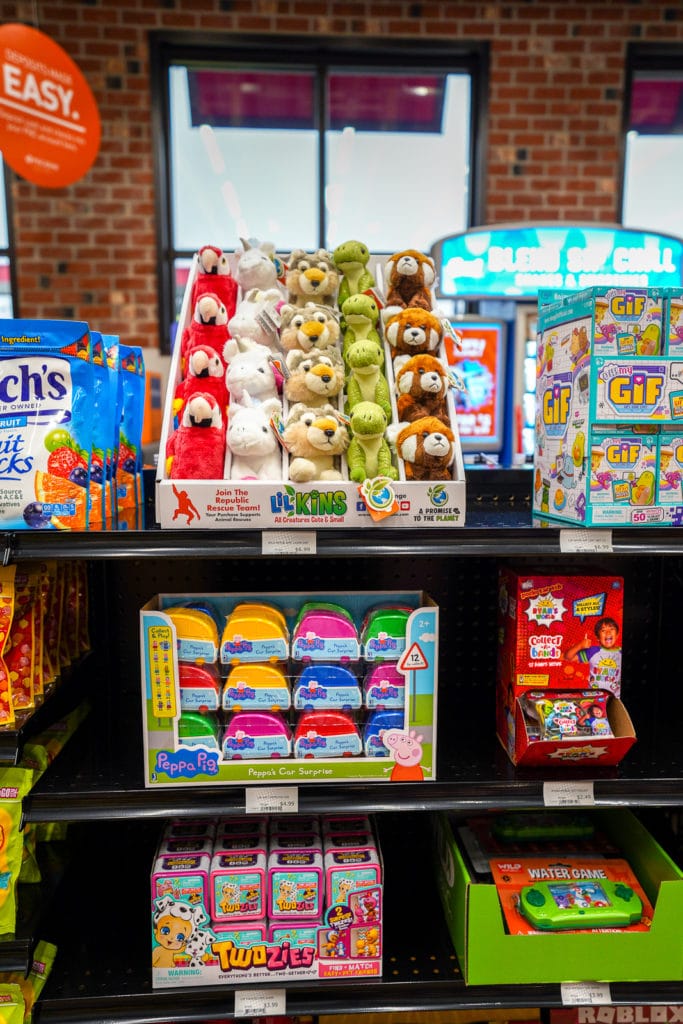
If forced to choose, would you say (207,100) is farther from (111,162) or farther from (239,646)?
(239,646)

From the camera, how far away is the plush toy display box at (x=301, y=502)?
1296 mm

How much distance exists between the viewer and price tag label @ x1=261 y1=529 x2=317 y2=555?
131 cm

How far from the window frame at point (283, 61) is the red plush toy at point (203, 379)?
3267 mm

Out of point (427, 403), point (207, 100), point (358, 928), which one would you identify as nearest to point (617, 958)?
point (358, 928)

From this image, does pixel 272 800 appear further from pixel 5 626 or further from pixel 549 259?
pixel 549 259

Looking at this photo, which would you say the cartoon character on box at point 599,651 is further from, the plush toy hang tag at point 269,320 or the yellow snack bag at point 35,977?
the yellow snack bag at point 35,977

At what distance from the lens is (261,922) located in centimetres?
145

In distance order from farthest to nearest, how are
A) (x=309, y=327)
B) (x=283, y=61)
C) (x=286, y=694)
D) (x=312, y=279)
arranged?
(x=283, y=61) → (x=312, y=279) → (x=309, y=327) → (x=286, y=694)

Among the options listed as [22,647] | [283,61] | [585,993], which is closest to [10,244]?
[283,61]

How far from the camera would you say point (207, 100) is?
15.2ft

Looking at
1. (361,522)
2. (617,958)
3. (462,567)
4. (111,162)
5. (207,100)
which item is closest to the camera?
(361,522)

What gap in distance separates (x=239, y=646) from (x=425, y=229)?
161 inches

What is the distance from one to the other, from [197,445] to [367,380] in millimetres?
392

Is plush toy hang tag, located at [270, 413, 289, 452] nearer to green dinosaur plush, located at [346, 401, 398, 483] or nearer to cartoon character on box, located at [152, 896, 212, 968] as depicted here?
green dinosaur plush, located at [346, 401, 398, 483]
